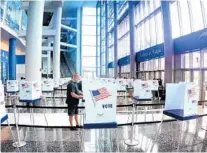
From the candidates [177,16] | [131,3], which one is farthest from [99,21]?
[177,16]

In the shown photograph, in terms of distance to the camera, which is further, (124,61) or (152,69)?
(124,61)

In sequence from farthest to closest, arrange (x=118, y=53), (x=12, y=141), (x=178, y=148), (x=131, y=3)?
(x=118, y=53)
(x=131, y=3)
(x=12, y=141)
(x=178, y=148)

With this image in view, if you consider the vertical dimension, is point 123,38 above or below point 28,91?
above

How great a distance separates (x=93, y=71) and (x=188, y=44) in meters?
26.9

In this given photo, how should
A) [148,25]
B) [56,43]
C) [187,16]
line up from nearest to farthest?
1. [187,16]
2. [148,25]
3. [56,43]

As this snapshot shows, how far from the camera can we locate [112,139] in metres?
4.61

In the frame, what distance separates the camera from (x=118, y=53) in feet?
89.6

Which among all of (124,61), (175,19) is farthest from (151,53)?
(124,61)

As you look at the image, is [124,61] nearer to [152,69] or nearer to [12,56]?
[152,69]

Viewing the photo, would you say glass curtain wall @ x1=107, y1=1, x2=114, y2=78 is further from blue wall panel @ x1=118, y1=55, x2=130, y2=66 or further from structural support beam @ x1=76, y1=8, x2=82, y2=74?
structural support beam @ x1=76, y1=8, x2=82, y2=74

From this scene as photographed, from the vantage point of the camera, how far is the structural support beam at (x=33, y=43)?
9398mm

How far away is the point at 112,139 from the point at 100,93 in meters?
1.35

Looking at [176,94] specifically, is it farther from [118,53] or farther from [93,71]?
[93,71]

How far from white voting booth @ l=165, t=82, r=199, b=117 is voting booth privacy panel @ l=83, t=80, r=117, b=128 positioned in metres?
1.29
